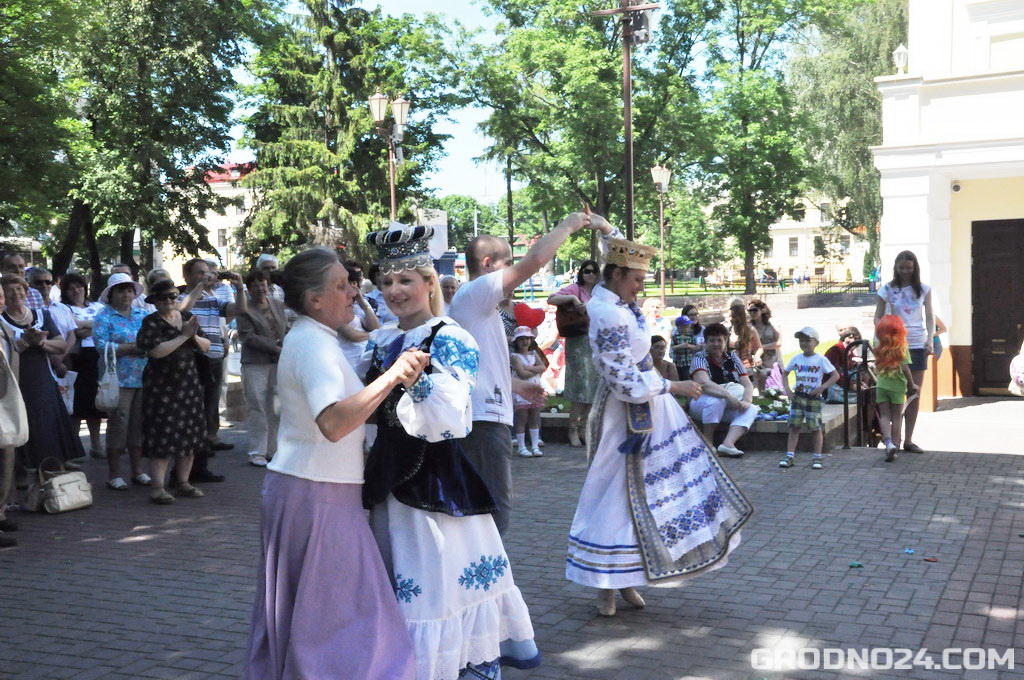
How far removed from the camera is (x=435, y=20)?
4041 centimetres

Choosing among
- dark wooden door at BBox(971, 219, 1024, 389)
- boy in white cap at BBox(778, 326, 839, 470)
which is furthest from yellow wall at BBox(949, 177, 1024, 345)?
boy in white cap at BBox(778, 326, 839, 470)

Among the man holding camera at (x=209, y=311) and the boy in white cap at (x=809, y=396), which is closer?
the man holding camera at (x=209, y=311)

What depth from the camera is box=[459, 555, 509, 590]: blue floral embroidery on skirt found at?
3.72m

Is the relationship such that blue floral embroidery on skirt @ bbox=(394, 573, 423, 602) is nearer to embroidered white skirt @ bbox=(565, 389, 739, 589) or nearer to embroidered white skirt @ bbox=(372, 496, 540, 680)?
embroidered white skirt @ bbox=(372, 496, 540, 680)

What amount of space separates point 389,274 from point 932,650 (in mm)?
3241

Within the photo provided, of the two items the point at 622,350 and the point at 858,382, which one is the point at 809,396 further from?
the point at 622,350

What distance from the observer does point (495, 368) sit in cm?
466

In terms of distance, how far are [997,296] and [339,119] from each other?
29807mm

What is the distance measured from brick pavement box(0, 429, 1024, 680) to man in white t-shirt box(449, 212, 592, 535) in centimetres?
102

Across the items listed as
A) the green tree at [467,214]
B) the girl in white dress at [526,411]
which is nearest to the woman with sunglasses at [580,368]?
the girl in white dress at [526,411]

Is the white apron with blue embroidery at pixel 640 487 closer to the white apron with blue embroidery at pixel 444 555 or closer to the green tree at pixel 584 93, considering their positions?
the white apron with blue embroidery at pixel 444 555

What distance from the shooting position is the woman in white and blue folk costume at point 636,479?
537 centimetres

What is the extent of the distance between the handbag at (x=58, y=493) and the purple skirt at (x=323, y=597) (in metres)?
5.60

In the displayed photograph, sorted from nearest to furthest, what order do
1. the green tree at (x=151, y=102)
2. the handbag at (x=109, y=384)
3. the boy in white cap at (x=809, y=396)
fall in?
the handbag at (x=109, y=384) < the boy in white cap at (x=809, y=396) < the green tree at (x=151, y=102)
